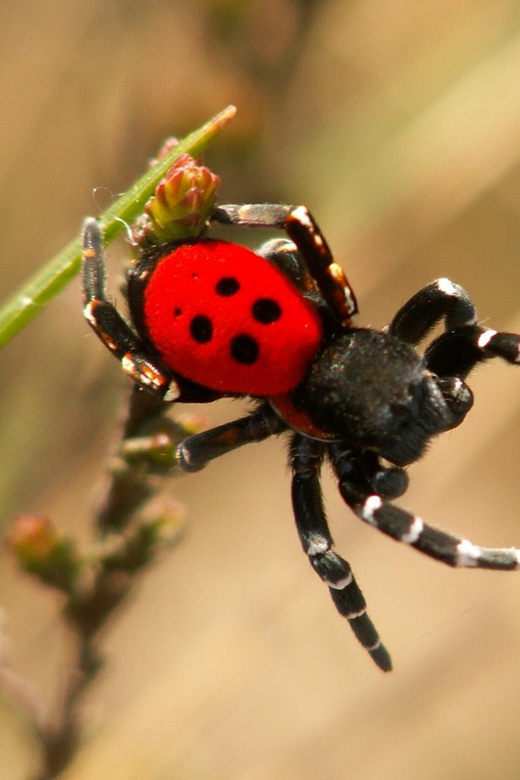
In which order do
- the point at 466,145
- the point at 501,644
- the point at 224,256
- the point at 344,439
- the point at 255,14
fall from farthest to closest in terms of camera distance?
the point at 501,644
the point at 466,145
the point at 255,14
the point at 344,439
the point at 224,256

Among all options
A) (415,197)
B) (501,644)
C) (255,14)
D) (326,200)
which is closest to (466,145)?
(415,197)

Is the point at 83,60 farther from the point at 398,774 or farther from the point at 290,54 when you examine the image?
the point at 398,774

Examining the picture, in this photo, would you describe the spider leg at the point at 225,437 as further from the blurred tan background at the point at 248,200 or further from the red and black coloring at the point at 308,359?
the blurred tan background at the point at 248,200

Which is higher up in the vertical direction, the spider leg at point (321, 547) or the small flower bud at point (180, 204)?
the small flower bud at point (180, 204)

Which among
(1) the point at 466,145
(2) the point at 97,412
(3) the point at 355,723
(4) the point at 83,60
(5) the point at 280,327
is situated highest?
(1) the point at 466,145

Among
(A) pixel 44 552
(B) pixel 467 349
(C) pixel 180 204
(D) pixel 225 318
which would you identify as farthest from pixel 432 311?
(A) pixel 44 552

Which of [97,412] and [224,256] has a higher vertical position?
[224,256]

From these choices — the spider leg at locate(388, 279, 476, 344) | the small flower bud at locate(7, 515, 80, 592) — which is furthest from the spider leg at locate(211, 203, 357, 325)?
the small flower bud at locate(7, 515, 80, 592)

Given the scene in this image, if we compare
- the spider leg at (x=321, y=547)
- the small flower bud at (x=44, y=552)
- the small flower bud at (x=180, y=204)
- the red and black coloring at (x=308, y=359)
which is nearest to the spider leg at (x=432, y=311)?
the red and black coloring at (x=308, y=359)
